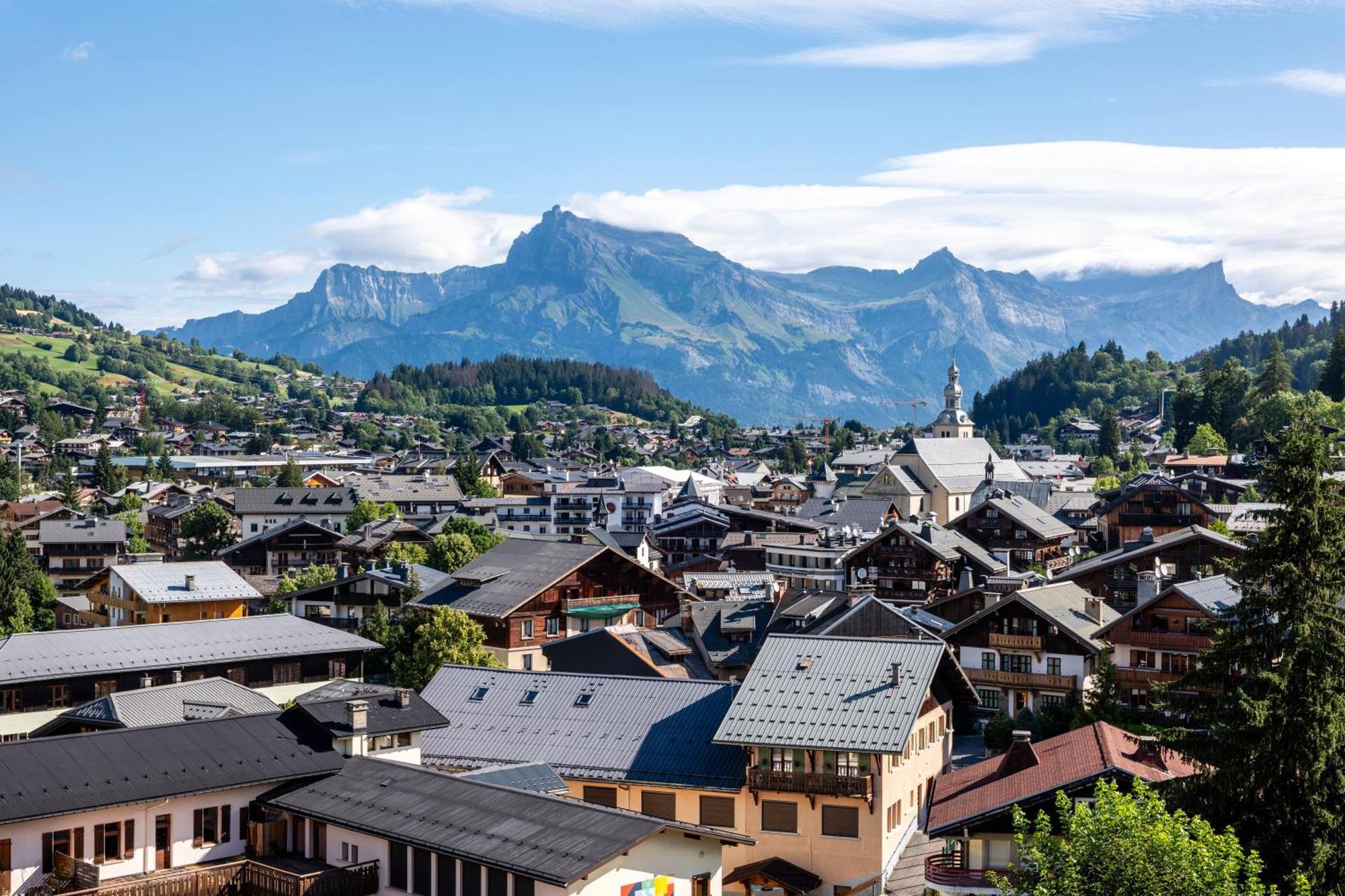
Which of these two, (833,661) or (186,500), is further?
(186,500)

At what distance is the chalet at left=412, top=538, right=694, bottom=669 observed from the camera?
71.4 m

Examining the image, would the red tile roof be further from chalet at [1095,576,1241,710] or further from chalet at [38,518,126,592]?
chalet at [38,518,126,592]

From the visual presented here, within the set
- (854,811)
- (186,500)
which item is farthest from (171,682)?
(186,500)

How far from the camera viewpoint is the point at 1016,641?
213ft

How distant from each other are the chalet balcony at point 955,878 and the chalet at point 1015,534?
196ft

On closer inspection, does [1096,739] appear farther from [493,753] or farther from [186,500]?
[186,500]

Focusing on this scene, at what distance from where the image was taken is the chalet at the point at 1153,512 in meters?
99.9

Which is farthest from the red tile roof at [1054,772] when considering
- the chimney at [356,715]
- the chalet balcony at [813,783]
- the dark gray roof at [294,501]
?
the dark gray roof at [294,501]

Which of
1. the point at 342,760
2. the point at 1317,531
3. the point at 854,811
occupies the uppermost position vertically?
the point at 1317,531

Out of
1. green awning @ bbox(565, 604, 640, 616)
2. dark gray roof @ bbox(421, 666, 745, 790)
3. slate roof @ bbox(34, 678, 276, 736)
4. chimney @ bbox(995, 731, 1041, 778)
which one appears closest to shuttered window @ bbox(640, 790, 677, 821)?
dark gray roof @ bbox(421, 666, 745, 790)

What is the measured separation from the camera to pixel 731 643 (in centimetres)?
6538

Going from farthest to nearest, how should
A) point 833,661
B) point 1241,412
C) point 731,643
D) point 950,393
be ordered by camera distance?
point 950,393
point 1241,412
point 731,643
point 833,661

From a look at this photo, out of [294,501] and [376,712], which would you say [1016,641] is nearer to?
[376,712]

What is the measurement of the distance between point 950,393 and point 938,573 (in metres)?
103
